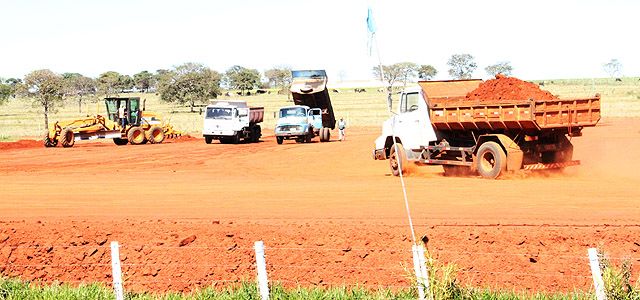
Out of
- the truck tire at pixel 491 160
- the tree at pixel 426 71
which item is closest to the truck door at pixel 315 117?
the truck tire at pixel 491 160

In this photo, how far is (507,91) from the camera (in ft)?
73.3

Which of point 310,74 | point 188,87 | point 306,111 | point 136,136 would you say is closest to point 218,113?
point 136,136

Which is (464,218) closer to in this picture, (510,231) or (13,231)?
(510,231)

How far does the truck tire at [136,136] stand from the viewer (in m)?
45.7

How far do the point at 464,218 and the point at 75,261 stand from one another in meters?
6.84

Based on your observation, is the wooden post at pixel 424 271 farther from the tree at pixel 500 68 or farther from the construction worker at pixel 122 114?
the tree at pixel 500 68

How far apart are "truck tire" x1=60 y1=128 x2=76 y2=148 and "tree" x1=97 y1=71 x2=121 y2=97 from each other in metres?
62.3

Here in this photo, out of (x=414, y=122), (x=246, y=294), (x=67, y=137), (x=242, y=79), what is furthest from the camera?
(x=242, y=79)

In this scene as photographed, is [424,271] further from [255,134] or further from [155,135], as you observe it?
[255,134]

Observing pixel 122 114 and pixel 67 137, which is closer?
pixel 67 137

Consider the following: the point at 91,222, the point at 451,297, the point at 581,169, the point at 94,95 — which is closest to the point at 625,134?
the point at 581,169

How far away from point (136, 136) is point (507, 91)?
1103 inches

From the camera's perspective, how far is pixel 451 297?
895 cm

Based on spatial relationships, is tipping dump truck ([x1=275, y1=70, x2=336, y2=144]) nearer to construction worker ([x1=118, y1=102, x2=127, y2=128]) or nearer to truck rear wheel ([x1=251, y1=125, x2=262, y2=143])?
truck rear wheel ([x1=251, y1=125, x2=262, y2=143])
